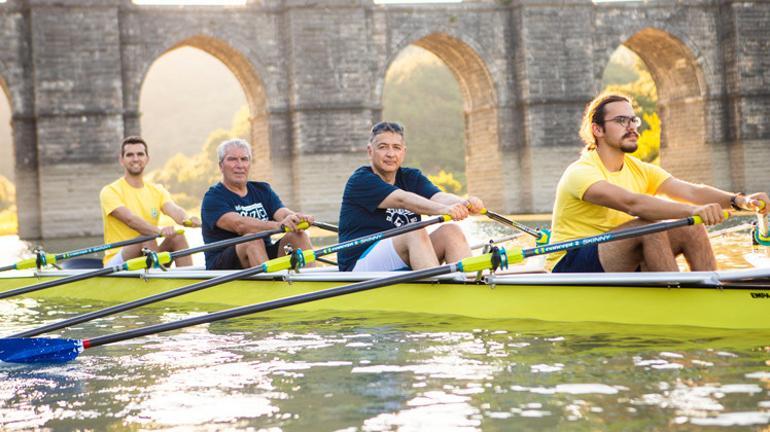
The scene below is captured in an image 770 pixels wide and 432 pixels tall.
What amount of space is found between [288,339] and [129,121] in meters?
19.6

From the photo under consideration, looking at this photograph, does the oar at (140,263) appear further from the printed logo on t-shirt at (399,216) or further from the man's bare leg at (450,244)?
the man's bare leg at (450,244)

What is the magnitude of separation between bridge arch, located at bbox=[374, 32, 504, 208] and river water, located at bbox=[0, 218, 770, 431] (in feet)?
67.3

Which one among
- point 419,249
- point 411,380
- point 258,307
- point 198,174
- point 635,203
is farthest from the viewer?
point 198,174

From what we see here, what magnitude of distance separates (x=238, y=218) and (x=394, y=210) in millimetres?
1414

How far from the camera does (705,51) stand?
27.8 m

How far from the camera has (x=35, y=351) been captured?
5.36 metres

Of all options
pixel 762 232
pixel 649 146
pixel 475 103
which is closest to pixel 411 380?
pixel 762 232

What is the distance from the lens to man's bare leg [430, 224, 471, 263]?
6426 millimetres

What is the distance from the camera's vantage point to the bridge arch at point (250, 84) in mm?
25109

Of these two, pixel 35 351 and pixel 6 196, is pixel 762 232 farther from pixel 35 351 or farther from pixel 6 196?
pixel 6 196

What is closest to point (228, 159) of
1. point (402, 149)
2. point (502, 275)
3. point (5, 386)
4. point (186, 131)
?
point (402, 149)

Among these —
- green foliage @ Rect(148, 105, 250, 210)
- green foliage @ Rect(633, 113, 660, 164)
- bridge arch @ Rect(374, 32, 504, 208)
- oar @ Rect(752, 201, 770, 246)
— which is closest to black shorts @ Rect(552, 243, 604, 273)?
oar @ Rect(752, 201, 770, 246)

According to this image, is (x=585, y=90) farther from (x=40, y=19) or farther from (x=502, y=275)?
(x=502, y=275)

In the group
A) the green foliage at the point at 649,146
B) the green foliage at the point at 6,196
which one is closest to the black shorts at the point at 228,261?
the green foliage at the point at 649,146
